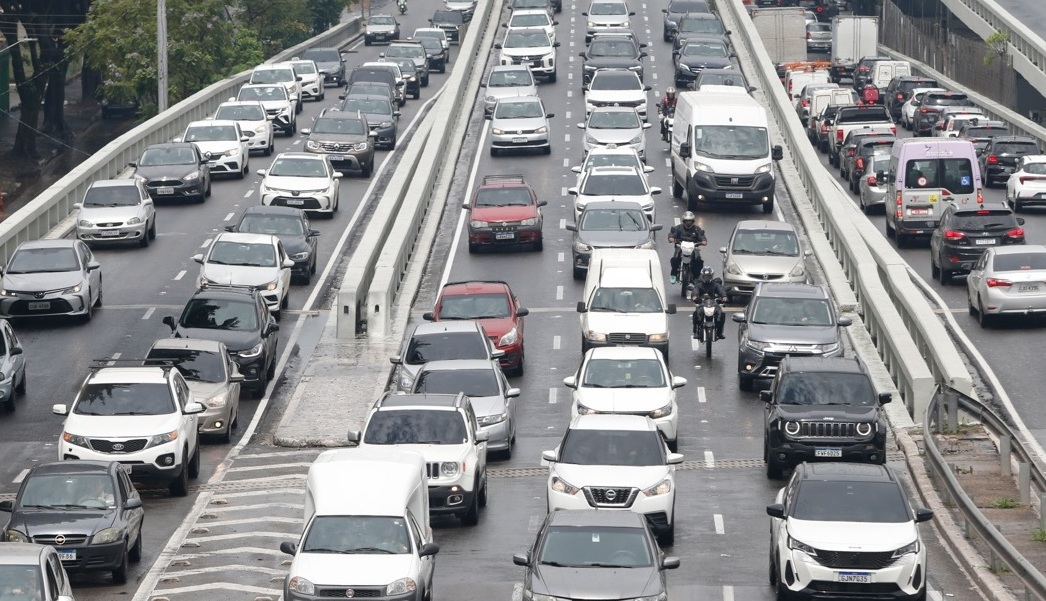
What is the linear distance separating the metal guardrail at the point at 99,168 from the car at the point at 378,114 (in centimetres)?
537

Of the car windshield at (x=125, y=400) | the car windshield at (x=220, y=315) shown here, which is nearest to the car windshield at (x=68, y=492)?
the car windshield at (x=125, y=400)

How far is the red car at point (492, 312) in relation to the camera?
3303 centimetres

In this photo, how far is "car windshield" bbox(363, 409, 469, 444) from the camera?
80.3 feet

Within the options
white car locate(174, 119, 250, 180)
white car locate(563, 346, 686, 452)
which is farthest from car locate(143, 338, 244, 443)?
white car locate(174, 119, 250, 180)

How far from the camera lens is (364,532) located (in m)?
19.5

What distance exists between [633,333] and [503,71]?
1267 inches

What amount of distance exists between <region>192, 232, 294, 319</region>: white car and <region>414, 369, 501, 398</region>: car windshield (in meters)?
9.27

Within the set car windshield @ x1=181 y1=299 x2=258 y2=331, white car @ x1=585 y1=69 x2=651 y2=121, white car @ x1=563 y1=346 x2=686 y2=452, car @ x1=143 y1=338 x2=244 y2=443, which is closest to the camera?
white car @ x1=563 y1=346 x2=686 y2=452

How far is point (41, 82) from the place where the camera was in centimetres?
9350

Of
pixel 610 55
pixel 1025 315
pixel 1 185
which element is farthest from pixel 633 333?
pixel 1 185

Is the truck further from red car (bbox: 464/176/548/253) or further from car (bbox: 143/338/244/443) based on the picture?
car (bbox: 143/338/244/443)

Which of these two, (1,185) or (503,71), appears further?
(1,185)

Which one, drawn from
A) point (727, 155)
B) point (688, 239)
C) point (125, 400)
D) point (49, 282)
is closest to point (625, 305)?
point (688, 239)

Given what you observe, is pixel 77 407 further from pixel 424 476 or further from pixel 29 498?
pixel 424 476
